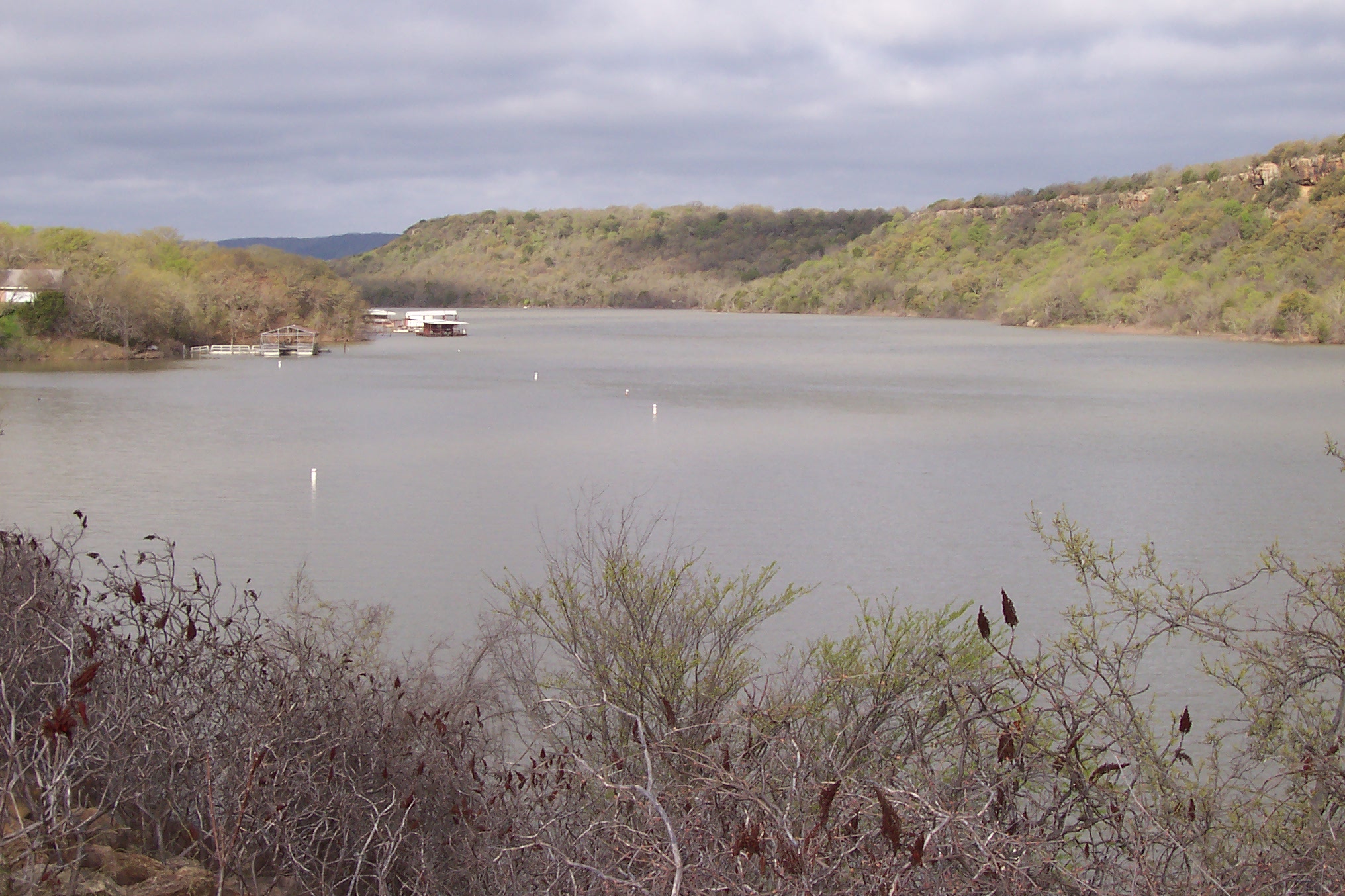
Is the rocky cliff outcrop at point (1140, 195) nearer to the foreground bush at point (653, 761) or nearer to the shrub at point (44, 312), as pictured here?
the shrub at point (44, 312)

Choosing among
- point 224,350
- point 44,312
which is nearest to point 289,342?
point 224,350

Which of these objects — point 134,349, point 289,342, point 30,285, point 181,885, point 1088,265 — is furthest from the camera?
point 1088,265

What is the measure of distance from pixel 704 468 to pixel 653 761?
65.9 feet

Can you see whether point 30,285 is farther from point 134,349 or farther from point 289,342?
point 289,342

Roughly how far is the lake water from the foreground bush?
4362 millimetres

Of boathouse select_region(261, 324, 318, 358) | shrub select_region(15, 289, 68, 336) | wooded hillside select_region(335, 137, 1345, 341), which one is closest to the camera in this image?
shrub select_region(15, 289, 68, 336)

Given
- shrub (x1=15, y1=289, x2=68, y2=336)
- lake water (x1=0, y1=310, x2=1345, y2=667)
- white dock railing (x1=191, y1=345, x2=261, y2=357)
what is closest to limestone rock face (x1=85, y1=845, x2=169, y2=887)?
lake water (x1=0, y1=310, x2=1345, y2=667)

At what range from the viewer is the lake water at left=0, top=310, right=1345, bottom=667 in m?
18.4

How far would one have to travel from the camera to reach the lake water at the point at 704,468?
1839cm

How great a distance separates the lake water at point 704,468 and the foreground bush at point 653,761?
172 inches

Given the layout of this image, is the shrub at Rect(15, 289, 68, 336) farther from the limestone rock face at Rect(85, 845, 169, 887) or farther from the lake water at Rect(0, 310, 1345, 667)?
the limestone rock face at Rect(85, 845, 169, 887)

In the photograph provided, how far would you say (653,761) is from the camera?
7.46m

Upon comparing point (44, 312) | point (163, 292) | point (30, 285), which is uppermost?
point (30, 285)

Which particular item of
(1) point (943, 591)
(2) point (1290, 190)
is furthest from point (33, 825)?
(2) point (1290, 190)
